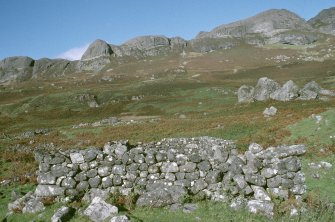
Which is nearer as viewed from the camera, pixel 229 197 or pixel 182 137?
pixel 229 197

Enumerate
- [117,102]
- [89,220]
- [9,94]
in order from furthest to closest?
[9,94] < [117,102] < [89,220]

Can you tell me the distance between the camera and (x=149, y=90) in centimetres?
10712

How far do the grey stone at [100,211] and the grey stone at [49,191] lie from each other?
9.17 ft

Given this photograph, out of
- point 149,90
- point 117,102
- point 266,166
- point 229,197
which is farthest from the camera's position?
point 149,90

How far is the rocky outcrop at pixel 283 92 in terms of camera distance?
61.7 meters

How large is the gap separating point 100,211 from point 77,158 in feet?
12.9

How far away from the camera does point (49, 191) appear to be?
57.2 feet

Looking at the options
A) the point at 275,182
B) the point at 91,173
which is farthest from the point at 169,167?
the point at 275,182

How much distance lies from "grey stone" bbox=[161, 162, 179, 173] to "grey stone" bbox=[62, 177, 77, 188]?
15.3 feet

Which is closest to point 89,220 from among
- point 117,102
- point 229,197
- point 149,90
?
point 229,197

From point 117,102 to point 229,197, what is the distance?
252 ft

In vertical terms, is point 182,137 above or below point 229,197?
below

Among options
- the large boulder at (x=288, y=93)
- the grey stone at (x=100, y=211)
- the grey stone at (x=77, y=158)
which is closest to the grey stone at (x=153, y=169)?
the grey stone at (x=100, y=211)

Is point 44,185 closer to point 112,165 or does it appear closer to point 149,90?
point 112,165
